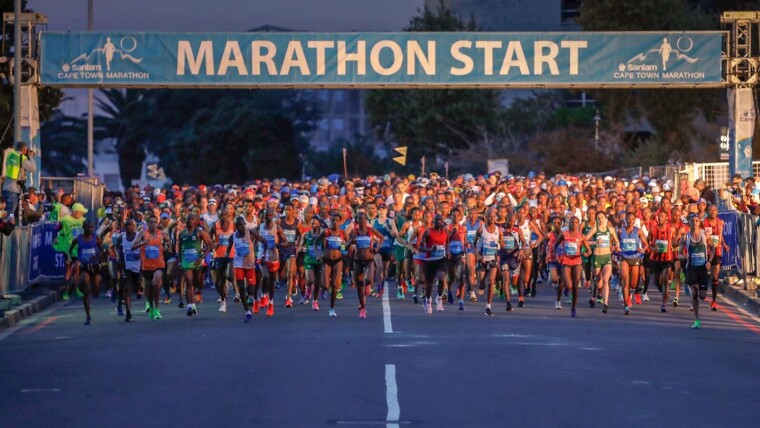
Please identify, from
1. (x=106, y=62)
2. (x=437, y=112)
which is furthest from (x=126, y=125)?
(x=106, y=62)

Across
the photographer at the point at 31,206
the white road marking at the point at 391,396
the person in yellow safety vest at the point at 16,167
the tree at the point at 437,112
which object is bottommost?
the white road marking at the point at 391,396

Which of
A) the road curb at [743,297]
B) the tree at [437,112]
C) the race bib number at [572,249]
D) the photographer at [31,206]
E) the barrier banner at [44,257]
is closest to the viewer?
the race bib number at [572,249]

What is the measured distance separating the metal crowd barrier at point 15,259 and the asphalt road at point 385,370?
1.22 metres

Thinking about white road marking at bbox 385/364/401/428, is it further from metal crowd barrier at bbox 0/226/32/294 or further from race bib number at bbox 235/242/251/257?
metal crowd barrier at bbox 0/226/32/294

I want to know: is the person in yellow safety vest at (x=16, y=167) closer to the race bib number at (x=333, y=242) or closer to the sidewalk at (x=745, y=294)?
the race bib number at (x=333, y=242)

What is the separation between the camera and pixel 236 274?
23.0m

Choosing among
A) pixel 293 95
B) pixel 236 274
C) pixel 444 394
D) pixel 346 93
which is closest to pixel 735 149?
pixel 236 274

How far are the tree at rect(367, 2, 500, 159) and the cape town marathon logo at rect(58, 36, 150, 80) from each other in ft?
145

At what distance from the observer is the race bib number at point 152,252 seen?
22.8m

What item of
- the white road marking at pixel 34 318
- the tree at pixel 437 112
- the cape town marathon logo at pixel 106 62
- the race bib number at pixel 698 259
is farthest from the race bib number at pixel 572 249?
the tree at pixel 437 112

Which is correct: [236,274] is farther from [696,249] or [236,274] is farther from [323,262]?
[696,249]

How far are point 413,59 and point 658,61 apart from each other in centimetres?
532

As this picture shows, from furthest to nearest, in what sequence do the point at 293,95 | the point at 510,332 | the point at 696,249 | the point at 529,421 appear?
the point at 293,95 → the point at 696,249 → the point at 510,332 → the point at 529,421

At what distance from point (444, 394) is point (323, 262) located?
387 inches
